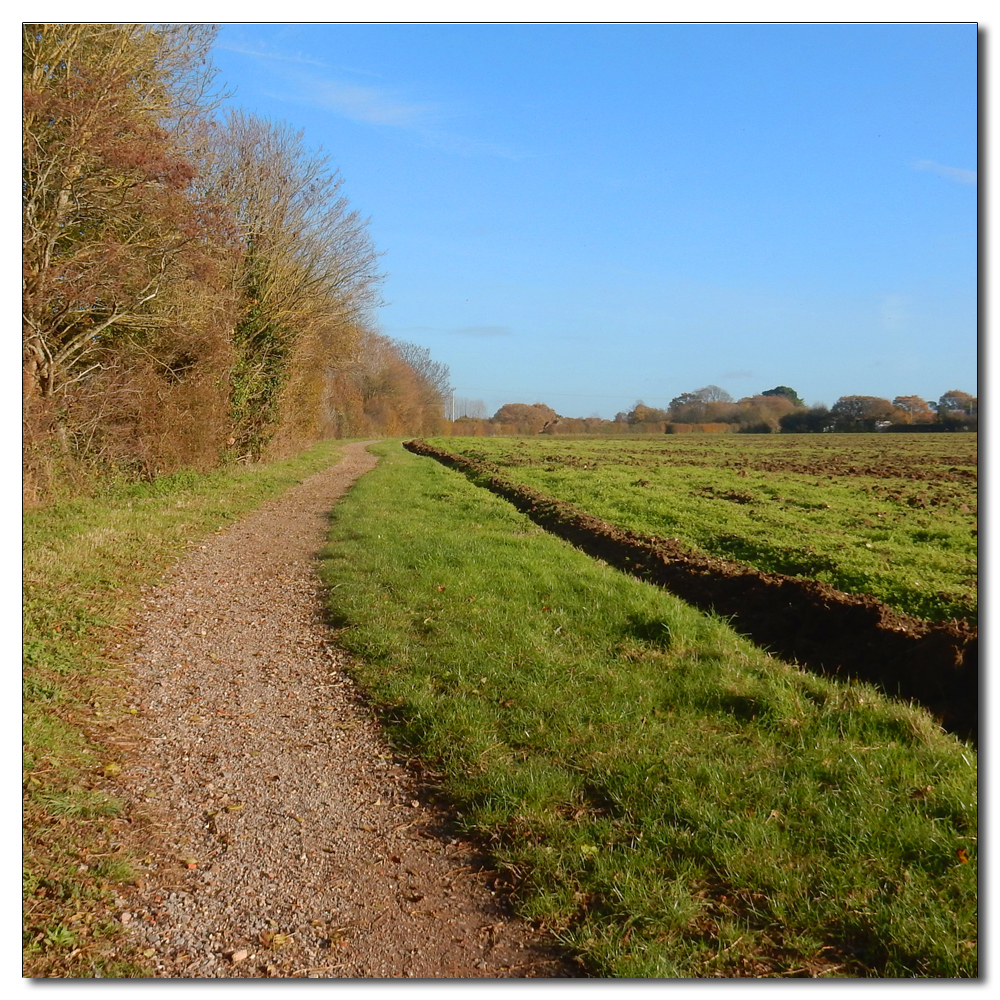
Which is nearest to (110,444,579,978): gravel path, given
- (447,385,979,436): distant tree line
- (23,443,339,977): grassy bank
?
(23,443,339,977): grassy bank

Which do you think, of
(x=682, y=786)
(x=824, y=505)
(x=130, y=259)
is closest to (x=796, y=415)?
(x=682, y=786)

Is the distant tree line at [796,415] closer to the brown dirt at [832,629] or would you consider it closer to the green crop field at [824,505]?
the green crop field at [824,505]

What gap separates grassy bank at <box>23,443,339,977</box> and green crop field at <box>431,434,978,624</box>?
4880mm

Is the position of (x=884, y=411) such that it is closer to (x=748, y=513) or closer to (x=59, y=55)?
(x=748, y=513)

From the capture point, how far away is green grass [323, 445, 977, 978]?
Answer: 3188 millimetres

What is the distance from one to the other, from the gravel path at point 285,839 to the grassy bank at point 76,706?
0.17 meters

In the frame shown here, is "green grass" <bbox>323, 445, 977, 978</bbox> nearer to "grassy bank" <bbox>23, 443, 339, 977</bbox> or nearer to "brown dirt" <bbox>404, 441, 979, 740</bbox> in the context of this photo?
"brown dirt" <bbox>404, 441, 979, 740</bbox>

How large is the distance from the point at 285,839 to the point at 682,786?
7.17 ft

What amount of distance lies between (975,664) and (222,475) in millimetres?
20106

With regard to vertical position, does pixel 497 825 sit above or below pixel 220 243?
below

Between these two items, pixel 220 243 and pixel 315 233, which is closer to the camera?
pixel 220 243

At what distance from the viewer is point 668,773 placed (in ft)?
14.7

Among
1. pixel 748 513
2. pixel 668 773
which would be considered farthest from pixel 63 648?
pixel 748 513

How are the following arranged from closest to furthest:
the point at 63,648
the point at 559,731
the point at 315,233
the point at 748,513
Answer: the point at 559,731, the point at 63,648, the point at 748,513, the point at 315,233
